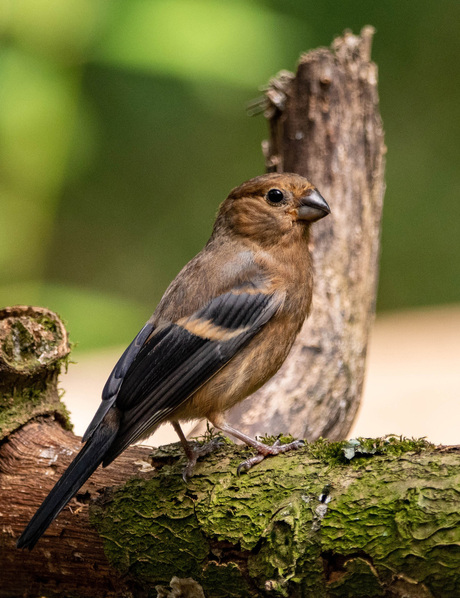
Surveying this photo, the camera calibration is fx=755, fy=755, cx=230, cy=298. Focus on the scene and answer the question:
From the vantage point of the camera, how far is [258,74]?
5.76 m

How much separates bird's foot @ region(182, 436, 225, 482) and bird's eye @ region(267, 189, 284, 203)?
2.93 feet

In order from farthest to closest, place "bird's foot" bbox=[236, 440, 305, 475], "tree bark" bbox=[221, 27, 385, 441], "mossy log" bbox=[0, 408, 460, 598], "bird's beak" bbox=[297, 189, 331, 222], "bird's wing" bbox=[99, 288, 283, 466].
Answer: "tree bark" bbox=[221, 27, 385, 441] → "bird's beak" bbox=[297, 189, 331, 222] → "bird's wing" bbox=[99, 288, 283, 466] → "bird's foot" bbox=[236, 440, 305, 475] → "mossy log" bbox=[0, 408, 460, 598]

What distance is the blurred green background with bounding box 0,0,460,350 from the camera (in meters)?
5.32

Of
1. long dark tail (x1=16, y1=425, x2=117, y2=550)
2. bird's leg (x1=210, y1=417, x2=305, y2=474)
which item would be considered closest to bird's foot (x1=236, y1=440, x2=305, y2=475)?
bird's leg (x1=210, y1=417, x2=305, y2=474)

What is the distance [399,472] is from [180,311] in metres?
0.97

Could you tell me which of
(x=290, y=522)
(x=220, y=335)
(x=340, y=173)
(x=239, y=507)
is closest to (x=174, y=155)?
(x=340, y=173)

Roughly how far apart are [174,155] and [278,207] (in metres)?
4.67

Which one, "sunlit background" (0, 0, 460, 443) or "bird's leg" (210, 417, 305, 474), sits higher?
"sunlit background" (0, 0, 460, 443)

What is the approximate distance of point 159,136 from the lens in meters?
7.09

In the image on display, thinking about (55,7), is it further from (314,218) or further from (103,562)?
(103,562)

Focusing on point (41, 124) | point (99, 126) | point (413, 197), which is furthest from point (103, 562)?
point (413, 197)

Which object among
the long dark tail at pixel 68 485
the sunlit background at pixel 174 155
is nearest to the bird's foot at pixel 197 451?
the long dark tail at pixel 68 485

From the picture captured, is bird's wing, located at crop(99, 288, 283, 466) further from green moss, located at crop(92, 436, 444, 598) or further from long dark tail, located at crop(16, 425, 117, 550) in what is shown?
green moss, located at crop(92, 436, 444, 598)

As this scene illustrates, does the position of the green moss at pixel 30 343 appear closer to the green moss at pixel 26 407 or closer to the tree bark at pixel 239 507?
the tree bark at pixel 239 507
